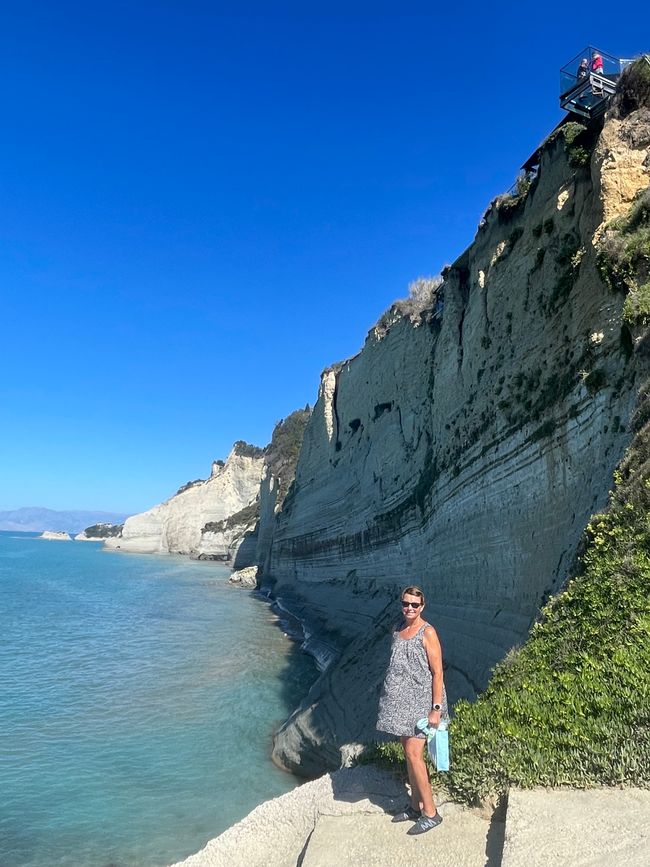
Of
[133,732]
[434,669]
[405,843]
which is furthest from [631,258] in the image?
[133,732]

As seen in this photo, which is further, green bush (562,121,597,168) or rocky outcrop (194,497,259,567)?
rocky outcrop (194,497,259,567)

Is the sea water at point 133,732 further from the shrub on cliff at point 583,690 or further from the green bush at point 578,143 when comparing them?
the green bush at point 578,143

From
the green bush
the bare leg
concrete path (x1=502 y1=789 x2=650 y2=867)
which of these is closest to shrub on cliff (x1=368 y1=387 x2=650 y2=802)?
concrete path (x1=502 y1=789 x2=650 y2=867)

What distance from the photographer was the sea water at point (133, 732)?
10.1m

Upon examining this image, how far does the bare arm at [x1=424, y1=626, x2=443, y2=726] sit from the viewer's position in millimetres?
4523

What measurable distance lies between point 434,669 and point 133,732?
41.9 feet

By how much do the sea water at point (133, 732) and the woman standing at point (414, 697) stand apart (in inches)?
277

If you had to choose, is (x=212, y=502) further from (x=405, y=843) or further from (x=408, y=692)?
(x=405, y=843)

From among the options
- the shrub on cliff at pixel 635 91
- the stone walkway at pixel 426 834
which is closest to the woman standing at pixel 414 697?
the stone walkway at pixel 426 834

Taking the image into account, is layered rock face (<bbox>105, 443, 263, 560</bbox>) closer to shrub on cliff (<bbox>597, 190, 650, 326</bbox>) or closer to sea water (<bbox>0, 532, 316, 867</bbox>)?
sea water (<bbox>0, 532, 316, 867</bbox>)

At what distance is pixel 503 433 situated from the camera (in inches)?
504

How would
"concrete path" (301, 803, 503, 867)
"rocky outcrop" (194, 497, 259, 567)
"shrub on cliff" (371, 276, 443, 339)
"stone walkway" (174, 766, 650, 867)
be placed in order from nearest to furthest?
"stone walkway" (174, 766, 650, 867), "concrete path" (301, 803, 503, 867), "shrub on cliff" (371, 276, 443, 339), "rocky outcrop" (194, 497, 259, 567)

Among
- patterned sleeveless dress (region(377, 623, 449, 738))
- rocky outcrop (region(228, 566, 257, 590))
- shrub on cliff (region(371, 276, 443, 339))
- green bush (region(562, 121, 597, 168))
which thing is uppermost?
shrub on cliff (region(371, 276, 443, 339))

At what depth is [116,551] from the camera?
392 ft
